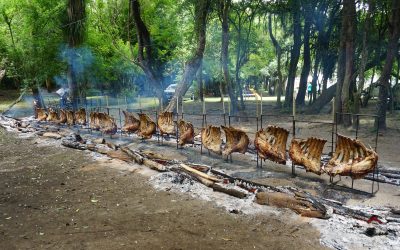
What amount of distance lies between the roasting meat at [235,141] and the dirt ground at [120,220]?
2384 millimetres

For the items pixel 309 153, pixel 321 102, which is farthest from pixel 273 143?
pixel 321 102

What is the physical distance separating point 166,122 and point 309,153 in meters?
5.48

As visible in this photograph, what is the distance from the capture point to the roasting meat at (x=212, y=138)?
9320mm

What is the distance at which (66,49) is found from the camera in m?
22.2

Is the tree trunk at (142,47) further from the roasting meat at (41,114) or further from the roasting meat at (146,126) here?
the roasting meat at (146,126)

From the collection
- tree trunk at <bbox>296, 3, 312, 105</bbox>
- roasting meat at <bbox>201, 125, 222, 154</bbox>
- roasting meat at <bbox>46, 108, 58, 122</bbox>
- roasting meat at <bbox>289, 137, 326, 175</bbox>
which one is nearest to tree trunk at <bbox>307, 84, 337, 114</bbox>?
tree trunk at <bbox>296, 3, 312, 105</bbox>

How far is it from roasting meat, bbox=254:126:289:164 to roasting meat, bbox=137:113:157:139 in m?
4.66

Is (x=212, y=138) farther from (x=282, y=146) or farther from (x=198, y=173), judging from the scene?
(x=282, y=146)

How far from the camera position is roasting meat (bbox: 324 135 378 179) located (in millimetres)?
6090

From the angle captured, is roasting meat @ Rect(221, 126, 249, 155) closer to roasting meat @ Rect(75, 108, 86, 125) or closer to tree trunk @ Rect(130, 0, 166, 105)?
roasting meat @ Rect(75, 108, 86, 125)

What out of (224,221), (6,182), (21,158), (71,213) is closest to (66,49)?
(21,158)

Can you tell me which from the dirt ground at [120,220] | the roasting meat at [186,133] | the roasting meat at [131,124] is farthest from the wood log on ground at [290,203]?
the roasting meat at [131,124]

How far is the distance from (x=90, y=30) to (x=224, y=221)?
25546 mm

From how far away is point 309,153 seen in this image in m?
7.17
